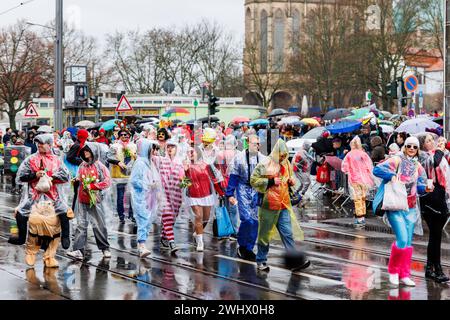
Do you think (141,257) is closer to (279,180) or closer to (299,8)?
(279,180)

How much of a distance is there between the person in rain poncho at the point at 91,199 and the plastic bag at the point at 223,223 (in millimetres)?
2485

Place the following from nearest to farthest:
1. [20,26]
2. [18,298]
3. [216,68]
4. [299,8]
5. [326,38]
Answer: [18,298] < [326,38] < [20,26] < [216,68] < [299,8]

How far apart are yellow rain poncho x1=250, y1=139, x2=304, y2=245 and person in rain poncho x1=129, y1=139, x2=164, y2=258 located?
2.08 m

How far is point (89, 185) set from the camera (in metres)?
13.0

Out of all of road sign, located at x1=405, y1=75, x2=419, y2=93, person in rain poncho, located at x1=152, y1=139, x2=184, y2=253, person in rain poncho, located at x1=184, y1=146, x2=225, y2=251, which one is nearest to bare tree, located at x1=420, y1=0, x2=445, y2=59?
road sign, located at x1=405, y1=75, x2=419, y2=93

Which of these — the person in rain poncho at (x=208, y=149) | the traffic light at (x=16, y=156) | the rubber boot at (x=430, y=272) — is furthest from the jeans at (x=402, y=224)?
the traffic light at (x=16, y=156)

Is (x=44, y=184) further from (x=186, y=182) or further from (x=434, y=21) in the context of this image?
(x=434, y=21)

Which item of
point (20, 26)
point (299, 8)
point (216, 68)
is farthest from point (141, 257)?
point (299, 8)

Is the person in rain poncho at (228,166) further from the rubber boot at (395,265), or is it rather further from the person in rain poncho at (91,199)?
the rubber boot at (395,265)

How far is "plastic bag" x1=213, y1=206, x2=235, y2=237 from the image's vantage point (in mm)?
15266

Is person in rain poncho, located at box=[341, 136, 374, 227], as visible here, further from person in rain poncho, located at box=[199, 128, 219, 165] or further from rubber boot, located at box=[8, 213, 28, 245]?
rubber boot, located at box=[8, 213, 28, 245]

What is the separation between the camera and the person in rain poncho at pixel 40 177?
488 inches

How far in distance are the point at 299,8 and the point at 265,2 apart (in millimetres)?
4309
